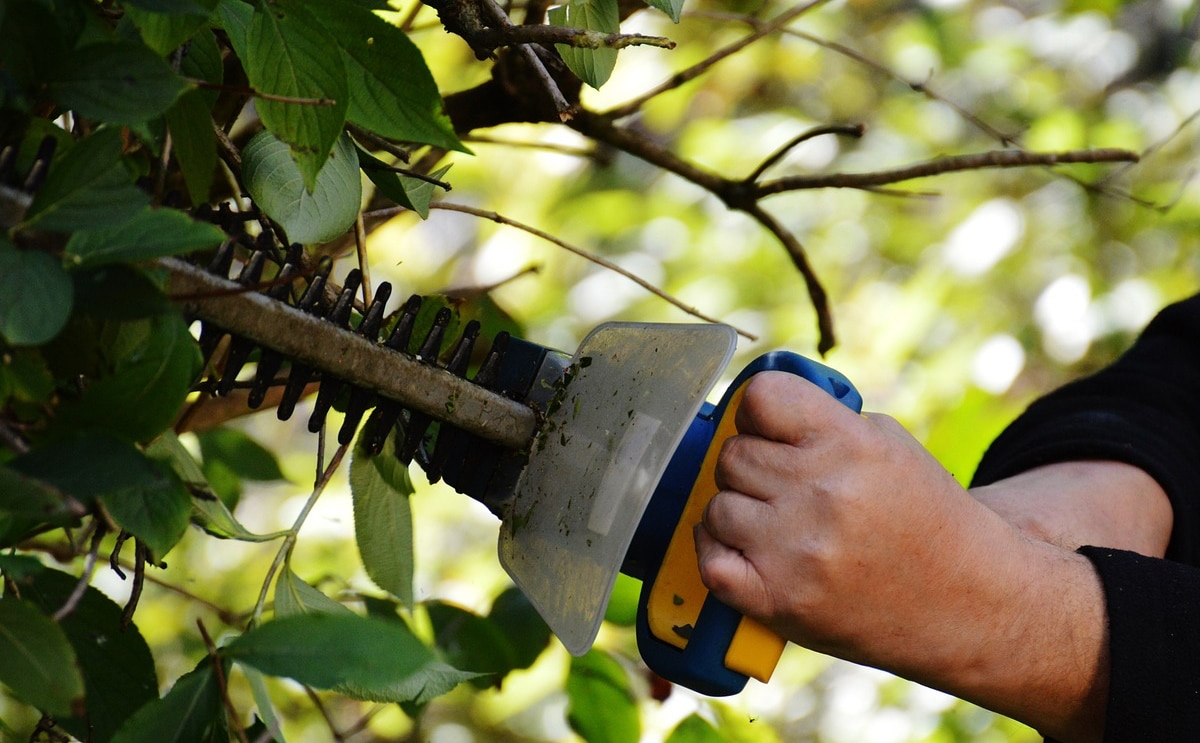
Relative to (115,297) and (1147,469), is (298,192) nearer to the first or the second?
(115,297)

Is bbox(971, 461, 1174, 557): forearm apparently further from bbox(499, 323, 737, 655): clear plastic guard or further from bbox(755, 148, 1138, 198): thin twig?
bbox(499, 323, 737, 655): clear plastic guard

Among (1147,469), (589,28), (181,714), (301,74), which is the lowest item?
(181,714)

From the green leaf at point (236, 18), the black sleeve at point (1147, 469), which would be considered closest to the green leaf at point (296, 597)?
the green leaf at point (236, 18)

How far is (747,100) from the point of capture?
2.08 meters

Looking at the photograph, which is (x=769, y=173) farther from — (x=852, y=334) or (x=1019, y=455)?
(x=1019, y=455)

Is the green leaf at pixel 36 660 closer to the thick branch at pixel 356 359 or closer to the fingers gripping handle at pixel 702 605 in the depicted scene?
the thick branch at pixel 356 359

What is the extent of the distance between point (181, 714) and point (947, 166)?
640 millimetres

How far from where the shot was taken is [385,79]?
1.32ft

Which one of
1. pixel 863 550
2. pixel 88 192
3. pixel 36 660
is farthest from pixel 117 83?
pixel 863 550

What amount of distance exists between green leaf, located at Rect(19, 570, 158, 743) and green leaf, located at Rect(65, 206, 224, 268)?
14 centimetres

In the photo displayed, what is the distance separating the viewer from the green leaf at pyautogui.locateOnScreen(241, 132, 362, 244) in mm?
431

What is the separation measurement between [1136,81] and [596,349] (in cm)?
207

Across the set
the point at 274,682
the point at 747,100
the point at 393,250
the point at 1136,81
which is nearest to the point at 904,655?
the point at 274,682

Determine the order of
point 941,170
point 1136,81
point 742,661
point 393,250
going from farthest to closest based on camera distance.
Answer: point 1136,81
point 393,250
point 941,170
point 742,661
